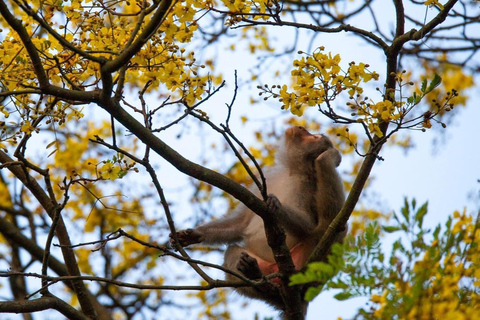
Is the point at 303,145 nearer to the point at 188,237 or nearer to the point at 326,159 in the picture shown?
the point at 326,159

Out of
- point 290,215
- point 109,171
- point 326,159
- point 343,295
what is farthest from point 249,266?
point 343,295

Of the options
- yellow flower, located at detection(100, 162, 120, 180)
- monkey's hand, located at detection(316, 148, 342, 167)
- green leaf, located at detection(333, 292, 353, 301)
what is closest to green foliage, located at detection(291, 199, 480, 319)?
green leaf, located at detection(333, 292, 353, 301)

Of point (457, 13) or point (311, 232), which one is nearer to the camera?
point (311, 232)

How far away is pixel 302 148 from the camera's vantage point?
6.80 meters

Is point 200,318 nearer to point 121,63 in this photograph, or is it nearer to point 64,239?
point 64,239

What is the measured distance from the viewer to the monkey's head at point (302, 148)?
673 centimetres

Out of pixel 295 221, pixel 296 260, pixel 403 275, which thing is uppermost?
pixel 295 221

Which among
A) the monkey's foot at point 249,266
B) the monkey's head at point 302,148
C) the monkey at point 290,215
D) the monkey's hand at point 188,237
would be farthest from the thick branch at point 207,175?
the monkey's head at point 302,148

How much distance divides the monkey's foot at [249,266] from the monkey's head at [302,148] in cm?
165

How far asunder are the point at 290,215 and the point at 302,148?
1153mm

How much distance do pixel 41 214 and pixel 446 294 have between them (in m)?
6.97

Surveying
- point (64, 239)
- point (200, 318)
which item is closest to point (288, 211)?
point (64, 239)

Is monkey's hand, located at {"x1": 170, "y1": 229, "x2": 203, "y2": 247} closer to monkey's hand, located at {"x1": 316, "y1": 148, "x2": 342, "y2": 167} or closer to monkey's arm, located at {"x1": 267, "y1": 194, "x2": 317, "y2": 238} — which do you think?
monkey's arm, located at {"x1": 267, "y1": 194, "x2": 317, "y2": 238}

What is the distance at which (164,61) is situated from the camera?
159 inches
